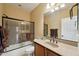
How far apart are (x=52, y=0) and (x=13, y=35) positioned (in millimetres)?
745

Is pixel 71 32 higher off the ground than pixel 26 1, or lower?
lower

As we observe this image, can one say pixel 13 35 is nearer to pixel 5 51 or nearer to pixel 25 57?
pixel 5 51

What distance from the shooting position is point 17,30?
1.78m

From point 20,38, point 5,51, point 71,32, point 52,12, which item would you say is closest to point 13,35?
point 20,38

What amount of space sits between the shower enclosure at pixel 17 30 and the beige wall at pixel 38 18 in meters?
0.07

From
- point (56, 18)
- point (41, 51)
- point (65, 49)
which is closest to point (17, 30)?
point (41, 51)

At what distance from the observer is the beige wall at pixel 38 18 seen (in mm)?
1812

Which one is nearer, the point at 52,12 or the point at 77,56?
the point at 77,56

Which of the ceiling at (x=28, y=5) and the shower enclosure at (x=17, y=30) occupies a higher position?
the ceiling at (x=28, y=5)

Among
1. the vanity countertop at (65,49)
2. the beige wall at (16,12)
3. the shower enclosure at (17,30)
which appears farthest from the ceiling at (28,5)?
the vanity countertop at (65,49)

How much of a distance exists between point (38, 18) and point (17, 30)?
36 centimetres

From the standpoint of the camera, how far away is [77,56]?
5.41 feet

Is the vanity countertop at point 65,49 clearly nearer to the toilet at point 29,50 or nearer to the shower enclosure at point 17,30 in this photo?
the toilet at point 29,50

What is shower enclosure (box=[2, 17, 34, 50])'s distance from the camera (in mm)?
1731
